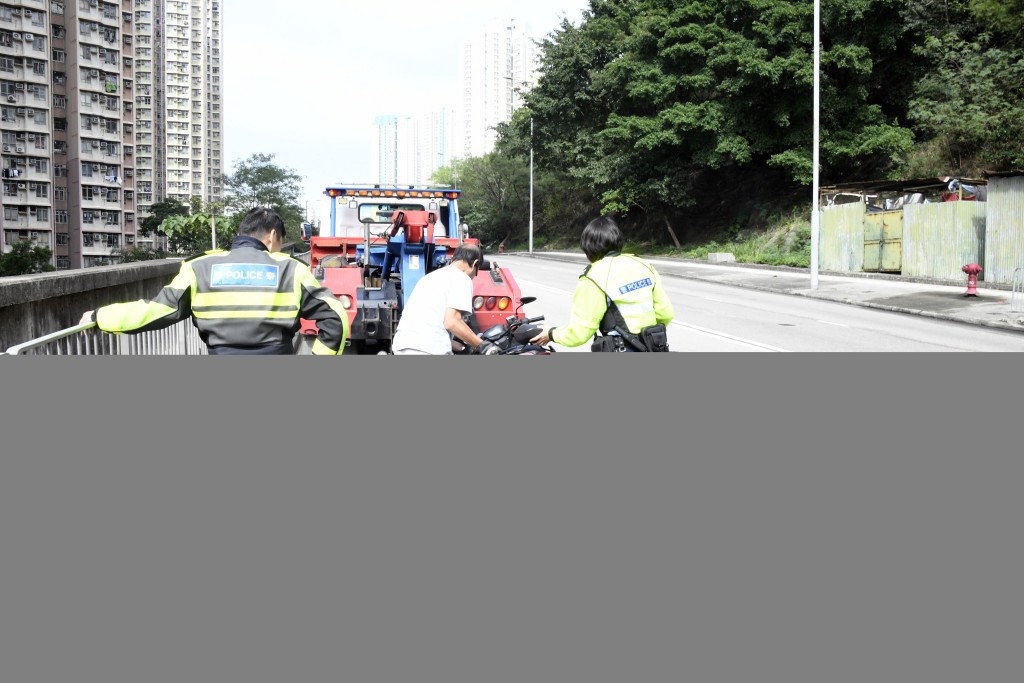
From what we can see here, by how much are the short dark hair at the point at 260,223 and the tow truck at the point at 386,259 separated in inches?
119

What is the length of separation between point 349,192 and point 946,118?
76.2ft

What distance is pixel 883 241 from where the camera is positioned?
94.9 feet

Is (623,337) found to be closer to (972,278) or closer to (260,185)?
(972,278)

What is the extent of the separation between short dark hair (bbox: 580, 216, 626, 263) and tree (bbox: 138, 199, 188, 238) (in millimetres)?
127196

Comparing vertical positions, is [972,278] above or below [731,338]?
above

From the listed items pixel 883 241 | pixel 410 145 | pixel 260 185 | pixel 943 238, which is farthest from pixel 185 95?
pixel 943 238

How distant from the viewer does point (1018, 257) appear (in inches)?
912

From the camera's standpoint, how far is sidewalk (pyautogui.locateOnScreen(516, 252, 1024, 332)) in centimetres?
1894

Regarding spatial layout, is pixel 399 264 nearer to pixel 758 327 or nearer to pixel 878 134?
pixel 758 327

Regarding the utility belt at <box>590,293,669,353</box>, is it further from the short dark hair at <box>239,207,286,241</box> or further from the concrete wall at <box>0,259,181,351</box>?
the concrete wall at <box>0,259,181,351</box>

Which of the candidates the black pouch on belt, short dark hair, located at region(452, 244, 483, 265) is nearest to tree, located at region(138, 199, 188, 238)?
short dark hair, located at region(452, 244, 483, 265)

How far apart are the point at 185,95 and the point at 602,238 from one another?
601 feet

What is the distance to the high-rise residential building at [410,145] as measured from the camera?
146125mm

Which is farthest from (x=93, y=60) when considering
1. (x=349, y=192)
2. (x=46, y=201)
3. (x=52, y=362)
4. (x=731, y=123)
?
(x=52, y=362)
